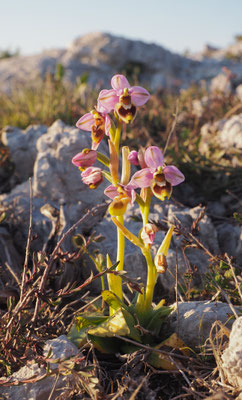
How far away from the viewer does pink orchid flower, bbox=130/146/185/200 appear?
69.3 inches

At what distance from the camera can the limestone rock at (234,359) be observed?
1645 mm

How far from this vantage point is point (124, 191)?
1.83 metres

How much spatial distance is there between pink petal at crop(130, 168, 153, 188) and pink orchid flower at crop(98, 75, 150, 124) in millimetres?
238

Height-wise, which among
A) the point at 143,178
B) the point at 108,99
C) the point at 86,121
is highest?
the point at 108,99

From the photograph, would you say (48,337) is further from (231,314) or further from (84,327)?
(231,314)

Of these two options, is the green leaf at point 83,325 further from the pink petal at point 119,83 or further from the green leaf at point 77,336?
the pink petal at point 119,83

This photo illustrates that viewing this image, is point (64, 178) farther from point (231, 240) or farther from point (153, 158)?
point (153, 158)

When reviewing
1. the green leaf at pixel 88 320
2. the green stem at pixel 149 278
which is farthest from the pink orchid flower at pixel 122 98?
the green leaf at pixel 88 320

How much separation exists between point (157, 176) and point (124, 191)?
165 millimetres

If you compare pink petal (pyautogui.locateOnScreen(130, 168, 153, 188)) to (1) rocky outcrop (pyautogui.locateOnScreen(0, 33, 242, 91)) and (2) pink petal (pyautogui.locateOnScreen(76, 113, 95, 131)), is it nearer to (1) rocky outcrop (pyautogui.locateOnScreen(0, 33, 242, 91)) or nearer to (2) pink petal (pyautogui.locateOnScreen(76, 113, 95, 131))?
(2) pink petal (pyautogui.locateOnScreen(76, 113, 95, 131))

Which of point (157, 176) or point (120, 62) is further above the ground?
point (157, 176)

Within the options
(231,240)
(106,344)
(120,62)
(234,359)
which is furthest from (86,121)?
(120,62)

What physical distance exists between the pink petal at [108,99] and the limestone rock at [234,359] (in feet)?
3.51

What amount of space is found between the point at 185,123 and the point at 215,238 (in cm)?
219
